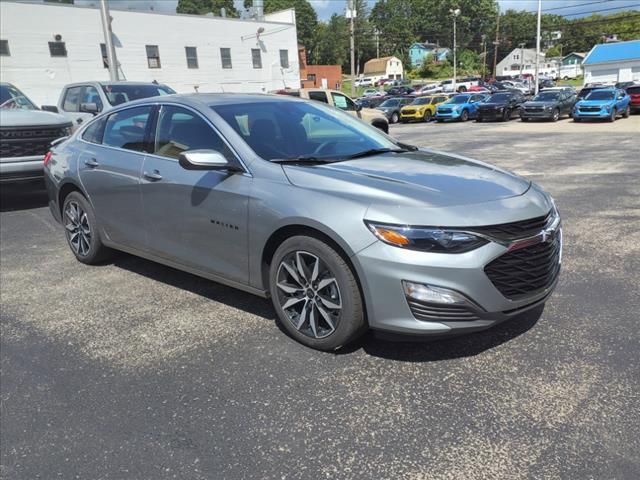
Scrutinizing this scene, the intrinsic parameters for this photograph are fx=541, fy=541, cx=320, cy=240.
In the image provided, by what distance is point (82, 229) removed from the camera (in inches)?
211

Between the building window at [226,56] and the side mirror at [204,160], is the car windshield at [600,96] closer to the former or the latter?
the building window at [226,56]

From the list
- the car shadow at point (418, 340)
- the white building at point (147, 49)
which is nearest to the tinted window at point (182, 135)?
the car shadow at point (418, 340)

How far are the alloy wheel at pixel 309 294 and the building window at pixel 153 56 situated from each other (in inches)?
1344

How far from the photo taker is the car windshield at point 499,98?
2872 centimetres

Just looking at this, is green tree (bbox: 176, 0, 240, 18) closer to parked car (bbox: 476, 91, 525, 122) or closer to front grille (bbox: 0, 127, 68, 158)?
parked car (bbox: 476, 91, 525, 122)

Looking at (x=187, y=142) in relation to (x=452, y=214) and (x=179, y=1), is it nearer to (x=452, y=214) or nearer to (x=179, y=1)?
(x=452, y=214)

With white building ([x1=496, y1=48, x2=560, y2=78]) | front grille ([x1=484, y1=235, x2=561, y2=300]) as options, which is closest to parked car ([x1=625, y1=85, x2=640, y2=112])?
front grille ([x1=484, y1=235, x2=561, y2=300])

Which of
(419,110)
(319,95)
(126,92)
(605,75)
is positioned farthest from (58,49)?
(605,75)

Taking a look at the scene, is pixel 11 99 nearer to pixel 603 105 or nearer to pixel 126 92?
pixel 126 92

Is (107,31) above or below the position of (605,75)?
above

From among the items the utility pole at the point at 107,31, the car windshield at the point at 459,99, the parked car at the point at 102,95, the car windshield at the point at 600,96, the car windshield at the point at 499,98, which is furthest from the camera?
the car windshield at the point at 459,99

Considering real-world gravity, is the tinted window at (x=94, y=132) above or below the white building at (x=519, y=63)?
below

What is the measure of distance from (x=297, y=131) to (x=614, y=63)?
65462 mm

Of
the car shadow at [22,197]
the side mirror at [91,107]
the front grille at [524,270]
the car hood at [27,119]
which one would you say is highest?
the side mirror at [91,107]
